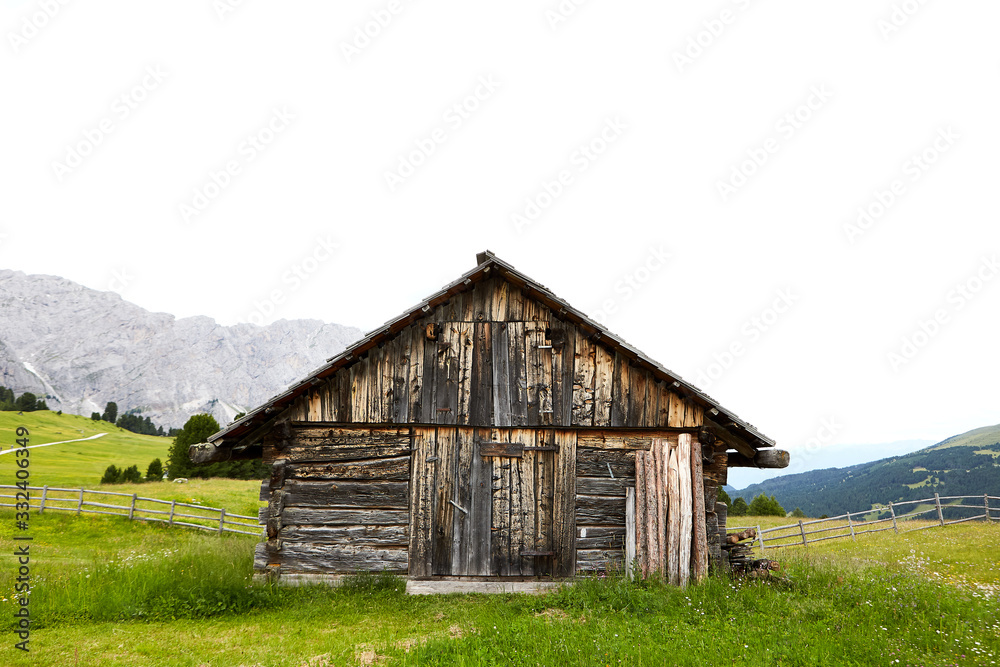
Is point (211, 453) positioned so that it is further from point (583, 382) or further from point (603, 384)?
point (603, 384)

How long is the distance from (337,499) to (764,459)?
26.4 feet

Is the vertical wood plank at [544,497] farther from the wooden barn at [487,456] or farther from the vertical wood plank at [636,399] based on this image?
the vertical wood plank at [636,399]

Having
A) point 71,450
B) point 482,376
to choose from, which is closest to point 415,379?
point 482,376

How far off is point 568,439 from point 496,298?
303cm

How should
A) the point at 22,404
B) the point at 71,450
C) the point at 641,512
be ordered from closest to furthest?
the point at 641,512 < the point at 71,450 < the point at 22,404

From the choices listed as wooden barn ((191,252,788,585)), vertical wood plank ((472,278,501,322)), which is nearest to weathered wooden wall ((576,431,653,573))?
wooden barn ((191,252,788,585))

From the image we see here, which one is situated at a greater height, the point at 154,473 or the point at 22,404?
the point at 22,404

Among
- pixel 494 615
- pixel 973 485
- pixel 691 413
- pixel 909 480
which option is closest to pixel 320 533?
pixel 494 615

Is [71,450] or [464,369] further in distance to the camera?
[71,450]

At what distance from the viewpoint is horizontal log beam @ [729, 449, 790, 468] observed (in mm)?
9500

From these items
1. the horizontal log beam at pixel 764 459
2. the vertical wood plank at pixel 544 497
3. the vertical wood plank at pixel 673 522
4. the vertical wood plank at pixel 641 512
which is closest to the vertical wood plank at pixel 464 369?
the vertical wood plank at pixel 544 497

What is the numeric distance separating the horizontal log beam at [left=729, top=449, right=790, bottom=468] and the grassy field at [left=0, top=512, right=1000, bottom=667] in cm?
194

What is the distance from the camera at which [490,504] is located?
31.9 ft

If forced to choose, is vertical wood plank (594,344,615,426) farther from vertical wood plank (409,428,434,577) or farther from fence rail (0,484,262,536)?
fence rail (0,484,262,536)
